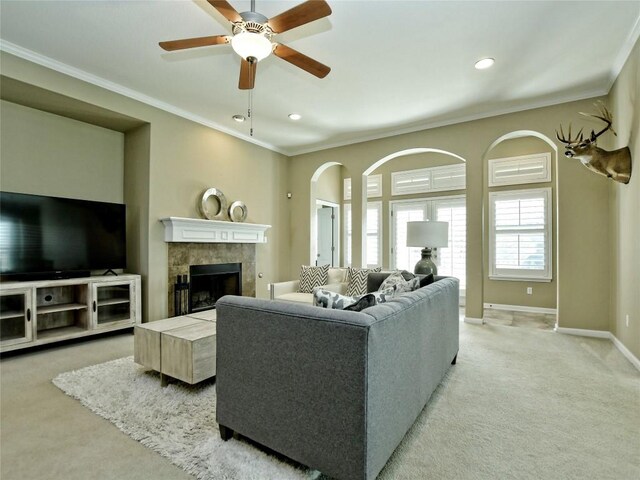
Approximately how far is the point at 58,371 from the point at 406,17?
4.12 m

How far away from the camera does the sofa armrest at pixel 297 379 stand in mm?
1278

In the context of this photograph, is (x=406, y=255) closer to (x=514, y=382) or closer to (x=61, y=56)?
(x=514, y=382)

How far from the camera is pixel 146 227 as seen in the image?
13.3ft

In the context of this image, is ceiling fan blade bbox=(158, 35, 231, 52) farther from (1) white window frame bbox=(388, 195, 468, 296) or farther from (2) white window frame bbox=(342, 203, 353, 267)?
(2) white window frame bbox=(342, 203, 353, 267)

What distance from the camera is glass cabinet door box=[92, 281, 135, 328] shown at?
3.61m

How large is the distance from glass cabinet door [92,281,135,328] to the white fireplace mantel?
78 centimetres

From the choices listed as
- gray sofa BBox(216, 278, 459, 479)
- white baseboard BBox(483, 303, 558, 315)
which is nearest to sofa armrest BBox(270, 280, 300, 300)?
gray sofa BBox(216, 278, 459, 479)

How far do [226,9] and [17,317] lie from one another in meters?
3.41

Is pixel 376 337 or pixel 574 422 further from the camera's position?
pixel 574 422

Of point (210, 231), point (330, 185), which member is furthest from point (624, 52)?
point (330, 185)

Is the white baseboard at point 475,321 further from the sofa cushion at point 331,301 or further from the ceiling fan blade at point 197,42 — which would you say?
the ceiling fan blade at point 197,42

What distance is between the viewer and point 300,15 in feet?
6.41

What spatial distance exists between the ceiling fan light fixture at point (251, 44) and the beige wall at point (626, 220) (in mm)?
3163

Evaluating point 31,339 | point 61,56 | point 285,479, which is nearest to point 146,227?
point 31,339
